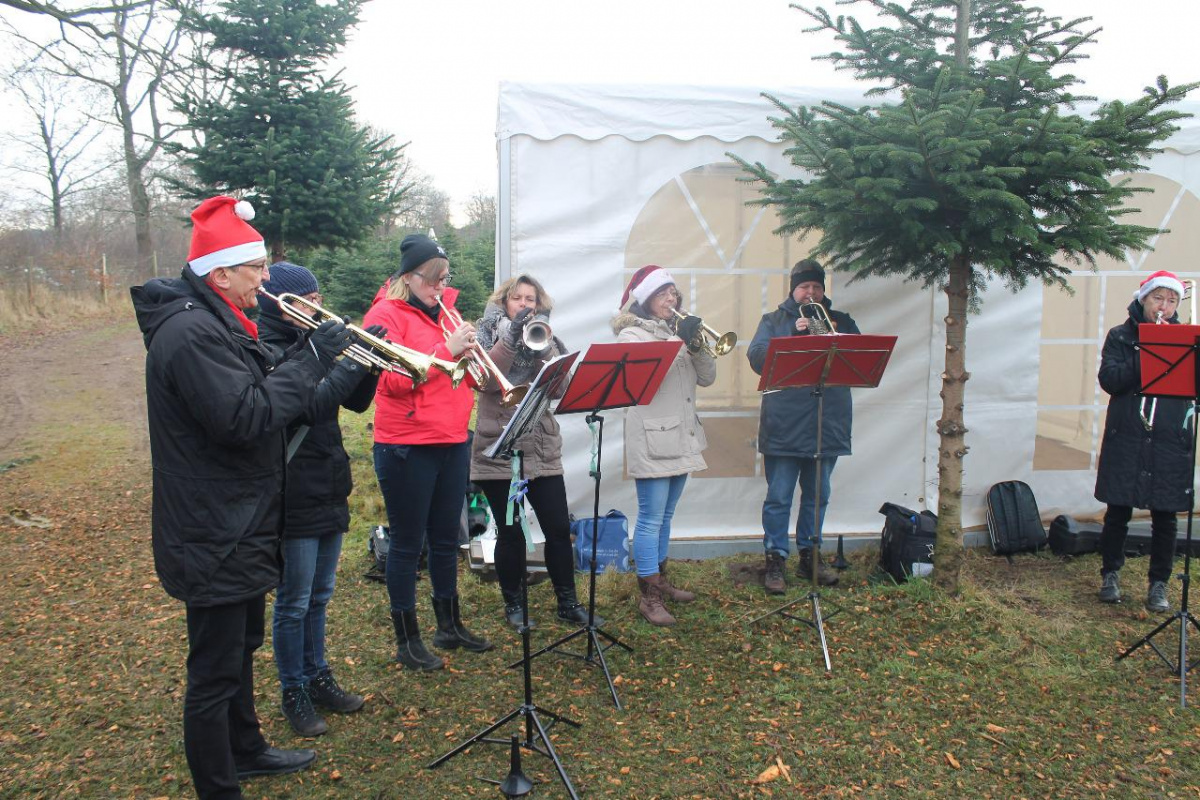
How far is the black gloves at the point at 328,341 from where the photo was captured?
2.66 m

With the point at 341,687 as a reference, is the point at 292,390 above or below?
above

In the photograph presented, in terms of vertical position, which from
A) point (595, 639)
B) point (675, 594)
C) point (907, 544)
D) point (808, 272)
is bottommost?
point (675, 594)

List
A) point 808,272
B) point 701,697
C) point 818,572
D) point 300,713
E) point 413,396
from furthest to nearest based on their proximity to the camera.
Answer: point 818,572
point 808,272
point 701,697
point 413,396
point 300,713

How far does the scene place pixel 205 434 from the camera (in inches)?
96.4

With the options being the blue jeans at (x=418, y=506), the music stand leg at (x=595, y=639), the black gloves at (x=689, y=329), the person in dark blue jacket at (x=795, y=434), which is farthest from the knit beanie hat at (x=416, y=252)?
the person in dark blue jacket at (x=795, y=434)

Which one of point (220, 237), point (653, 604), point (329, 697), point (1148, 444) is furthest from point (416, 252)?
point (1148, 444)

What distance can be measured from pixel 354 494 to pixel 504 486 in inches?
126

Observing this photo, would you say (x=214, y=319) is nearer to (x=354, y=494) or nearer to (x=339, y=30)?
(x=354, y=494)

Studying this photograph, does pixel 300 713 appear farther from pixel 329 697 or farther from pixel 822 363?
pixel 822 363

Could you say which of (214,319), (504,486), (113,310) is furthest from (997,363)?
(113,310)

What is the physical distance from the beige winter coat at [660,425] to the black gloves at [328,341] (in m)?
2.00

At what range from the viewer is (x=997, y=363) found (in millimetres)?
5934

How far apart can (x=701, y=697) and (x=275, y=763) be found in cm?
180

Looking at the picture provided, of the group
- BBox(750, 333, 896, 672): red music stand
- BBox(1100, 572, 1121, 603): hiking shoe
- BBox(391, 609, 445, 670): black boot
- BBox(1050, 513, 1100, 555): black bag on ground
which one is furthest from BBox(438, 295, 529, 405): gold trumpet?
BBox(1050, 513, 1100, 555): black bag on ground
